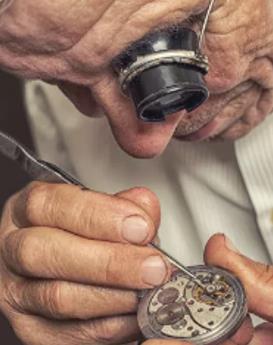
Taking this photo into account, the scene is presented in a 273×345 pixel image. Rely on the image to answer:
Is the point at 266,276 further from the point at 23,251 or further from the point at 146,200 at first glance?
the point at 23,251

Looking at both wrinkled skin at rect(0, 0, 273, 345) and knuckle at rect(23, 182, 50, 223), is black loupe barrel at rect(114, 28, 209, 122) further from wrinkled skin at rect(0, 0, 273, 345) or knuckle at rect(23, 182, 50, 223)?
knuckle at rect(23, 182, 50, 223)

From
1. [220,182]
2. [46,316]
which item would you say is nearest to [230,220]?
[220,182]

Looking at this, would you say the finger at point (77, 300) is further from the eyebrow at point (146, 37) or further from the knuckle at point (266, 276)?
the eyebrow at point (146, 37)

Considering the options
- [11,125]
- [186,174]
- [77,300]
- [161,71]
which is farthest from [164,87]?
[11,125]

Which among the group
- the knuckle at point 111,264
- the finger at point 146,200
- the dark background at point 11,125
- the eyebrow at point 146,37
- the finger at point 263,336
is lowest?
the finger at point 263,336

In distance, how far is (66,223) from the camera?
0.80 metres

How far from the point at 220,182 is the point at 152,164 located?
0.42 ft

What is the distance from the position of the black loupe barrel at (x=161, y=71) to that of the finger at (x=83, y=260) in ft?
0.45

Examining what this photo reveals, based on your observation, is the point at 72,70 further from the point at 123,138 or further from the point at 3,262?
the point at 3,262

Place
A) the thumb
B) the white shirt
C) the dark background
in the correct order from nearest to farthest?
the thumb, the white shirt, the dark background

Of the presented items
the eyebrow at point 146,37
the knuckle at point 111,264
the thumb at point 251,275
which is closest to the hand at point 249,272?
the thumb at point 251,275

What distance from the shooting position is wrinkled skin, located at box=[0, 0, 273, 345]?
2.23 feet

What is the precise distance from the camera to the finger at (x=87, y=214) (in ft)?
2.46

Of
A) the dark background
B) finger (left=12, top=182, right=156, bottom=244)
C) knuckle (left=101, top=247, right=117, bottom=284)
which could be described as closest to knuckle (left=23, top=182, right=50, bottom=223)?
finger (left=12, top=182, right=156, bottom=244)
